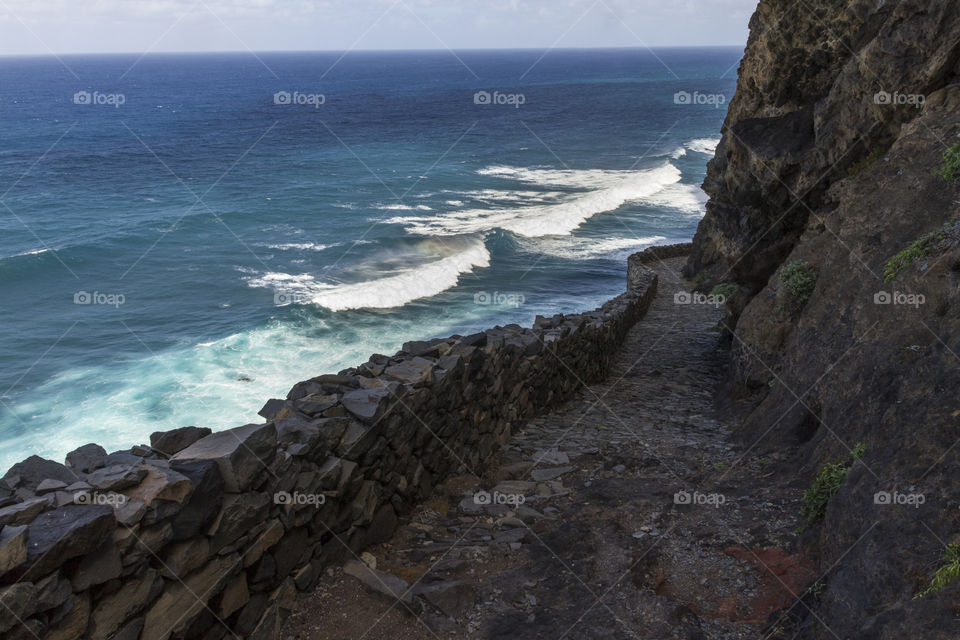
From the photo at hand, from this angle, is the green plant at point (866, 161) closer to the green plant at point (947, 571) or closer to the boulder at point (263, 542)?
the green plant at point (947, 571)

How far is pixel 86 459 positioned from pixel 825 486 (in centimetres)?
689

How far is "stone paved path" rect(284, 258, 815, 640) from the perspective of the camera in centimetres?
647

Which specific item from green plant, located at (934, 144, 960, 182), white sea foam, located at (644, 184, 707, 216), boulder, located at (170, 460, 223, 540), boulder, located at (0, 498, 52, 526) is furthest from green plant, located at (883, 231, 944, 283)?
white sea foam, located at (644, 184, 707, 216)

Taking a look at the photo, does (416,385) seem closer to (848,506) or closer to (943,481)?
(848,506)

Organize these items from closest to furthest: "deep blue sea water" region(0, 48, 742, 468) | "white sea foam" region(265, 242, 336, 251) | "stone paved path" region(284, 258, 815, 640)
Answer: "stone paved path" region(284, 258, 815, 640) → "deep blue sea water" region(0, 48, 742, 468) → "white sea foam" region(265, 242, 336, 251)

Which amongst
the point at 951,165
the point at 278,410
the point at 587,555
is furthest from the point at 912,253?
the point at 278,410

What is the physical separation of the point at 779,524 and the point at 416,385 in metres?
4.33

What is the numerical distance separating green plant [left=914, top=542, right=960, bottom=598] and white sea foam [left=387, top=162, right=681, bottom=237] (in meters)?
36.0

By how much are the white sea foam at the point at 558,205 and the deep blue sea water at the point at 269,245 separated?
0.78 ft

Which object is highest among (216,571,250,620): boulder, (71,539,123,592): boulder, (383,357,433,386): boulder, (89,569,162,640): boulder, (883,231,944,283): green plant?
(883,231,944,283): green plant

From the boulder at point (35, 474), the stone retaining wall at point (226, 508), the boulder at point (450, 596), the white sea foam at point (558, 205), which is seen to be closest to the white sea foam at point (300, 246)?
the white sea foam at point (558, 205)

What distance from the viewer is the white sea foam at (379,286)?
97.1 ft

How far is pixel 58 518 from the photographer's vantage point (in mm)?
5008

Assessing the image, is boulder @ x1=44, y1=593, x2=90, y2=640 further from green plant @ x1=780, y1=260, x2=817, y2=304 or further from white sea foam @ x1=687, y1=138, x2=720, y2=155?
white sea foam @ x1=687, y1=138, x2=720, y2=155
